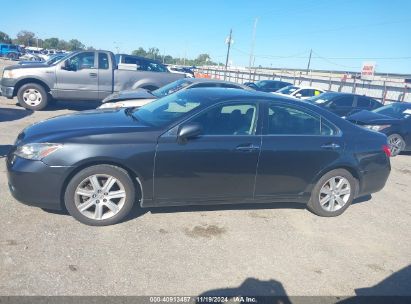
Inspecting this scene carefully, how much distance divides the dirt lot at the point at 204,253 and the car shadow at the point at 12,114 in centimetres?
519

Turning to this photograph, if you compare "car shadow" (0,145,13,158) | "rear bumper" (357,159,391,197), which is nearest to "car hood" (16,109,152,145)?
"car shadow" (0,145,13,158)

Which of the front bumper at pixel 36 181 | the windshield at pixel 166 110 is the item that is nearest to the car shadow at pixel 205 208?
the front bumper at pixel 36 181

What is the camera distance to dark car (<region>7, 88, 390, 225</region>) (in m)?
3.67

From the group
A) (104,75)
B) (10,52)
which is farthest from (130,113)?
(10,52)

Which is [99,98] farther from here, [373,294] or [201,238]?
[373,294]

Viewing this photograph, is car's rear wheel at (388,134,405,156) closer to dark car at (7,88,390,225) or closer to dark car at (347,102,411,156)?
dark car at (347,102,411,156)

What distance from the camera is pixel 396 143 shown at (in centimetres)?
897

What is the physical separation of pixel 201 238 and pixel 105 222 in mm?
1074

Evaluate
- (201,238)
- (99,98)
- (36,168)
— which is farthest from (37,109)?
(201,238)

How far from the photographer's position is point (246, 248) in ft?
12.3

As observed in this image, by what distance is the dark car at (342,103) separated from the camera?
1204 centimetres

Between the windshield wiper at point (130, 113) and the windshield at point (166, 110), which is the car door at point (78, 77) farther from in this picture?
the windshield at point (166, 110)

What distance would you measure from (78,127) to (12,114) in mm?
6966

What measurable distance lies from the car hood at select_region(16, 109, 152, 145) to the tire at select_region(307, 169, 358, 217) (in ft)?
7.83
